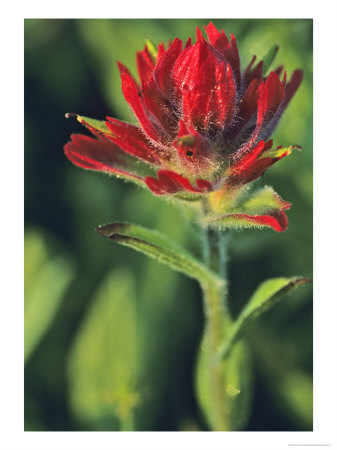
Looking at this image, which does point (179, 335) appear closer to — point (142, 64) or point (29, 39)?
point (142, 64)

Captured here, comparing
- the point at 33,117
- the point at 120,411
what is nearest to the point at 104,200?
the point at 33,117

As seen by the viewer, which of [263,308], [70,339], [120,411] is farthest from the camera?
[70,339]

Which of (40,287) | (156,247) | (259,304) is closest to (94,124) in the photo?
(156,247)

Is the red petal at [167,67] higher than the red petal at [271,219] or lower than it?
higher

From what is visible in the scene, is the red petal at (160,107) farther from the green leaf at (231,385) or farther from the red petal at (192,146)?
the green leaf at (231,385)

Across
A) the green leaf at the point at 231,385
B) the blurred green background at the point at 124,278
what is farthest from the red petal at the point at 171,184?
the blurred green background at the point at 124,278

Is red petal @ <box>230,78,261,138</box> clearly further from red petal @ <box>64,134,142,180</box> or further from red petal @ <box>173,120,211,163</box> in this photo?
red petal @ <box>64,134,142,180</box>

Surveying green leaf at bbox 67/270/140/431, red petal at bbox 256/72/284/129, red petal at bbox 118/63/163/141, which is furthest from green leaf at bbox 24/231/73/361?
red petal at bbox 256/72/284/129
